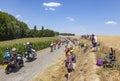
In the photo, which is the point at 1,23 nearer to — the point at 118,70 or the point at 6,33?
the point at 6,33

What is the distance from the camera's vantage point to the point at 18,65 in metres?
22.0

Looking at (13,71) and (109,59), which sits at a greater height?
(109,59)

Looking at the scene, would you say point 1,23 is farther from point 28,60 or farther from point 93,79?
point 93,79

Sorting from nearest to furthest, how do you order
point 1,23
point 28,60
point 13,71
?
point 13,71, point 28,60, point 1,23

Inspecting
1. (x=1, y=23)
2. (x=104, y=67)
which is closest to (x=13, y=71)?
(x=104, y=67)

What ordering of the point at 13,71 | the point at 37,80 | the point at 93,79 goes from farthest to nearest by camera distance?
1. the point at 13,71
2. the point at 37,80
3. the point at 93,79

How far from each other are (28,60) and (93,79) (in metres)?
13.6

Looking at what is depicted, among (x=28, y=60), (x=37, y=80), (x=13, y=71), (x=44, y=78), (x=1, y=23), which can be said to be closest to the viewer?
(x=37, y=80)

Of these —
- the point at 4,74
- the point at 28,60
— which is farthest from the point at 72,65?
the point at 28,60

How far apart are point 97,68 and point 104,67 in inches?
21.2

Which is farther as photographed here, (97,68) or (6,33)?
(6,33)

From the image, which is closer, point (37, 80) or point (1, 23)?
point (37, 80)

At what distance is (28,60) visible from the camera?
91.6 ft

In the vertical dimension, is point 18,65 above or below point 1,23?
below
